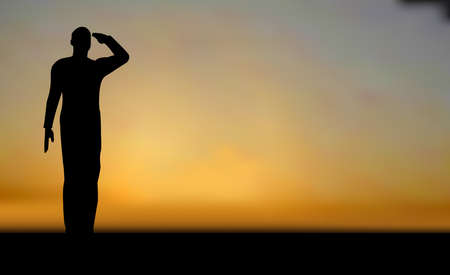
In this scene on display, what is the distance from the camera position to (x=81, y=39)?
6.11 m

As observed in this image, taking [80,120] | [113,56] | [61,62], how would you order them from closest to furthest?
[80,120], [61,62], [113,56]

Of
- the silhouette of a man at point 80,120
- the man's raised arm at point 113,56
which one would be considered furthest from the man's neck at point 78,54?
the man's raised arm at point 113,56

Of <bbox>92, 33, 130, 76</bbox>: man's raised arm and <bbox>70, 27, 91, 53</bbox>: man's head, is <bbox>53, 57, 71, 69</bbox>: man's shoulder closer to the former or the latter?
<bbox>70, 27, 91, 53</bbox>: man's head

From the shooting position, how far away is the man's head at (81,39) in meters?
6.09

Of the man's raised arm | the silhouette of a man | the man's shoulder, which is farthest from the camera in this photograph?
the man's raised arm

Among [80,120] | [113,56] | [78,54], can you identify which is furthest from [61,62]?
[80,120]

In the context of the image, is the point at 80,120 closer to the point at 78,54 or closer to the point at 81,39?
the point at 78,54

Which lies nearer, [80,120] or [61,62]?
[80,120]

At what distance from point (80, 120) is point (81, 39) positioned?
2.86 feet

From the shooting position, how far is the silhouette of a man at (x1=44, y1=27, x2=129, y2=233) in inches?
232

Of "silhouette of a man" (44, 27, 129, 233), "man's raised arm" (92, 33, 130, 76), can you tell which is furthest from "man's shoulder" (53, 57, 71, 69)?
"man's raised arm" (92, 33, 130, 76)

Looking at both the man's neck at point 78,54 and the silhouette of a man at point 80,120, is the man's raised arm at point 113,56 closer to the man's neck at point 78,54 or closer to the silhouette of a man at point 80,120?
the silhouette of a man at point 80,120

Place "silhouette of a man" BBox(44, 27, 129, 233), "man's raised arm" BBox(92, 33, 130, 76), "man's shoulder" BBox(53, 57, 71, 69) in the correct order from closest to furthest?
"silhouette of a man" BBox(44, 27, 129, 233) → "man's shoulder" BBox(53, 57, 71, 69) → "man's raised arm" BBox(92, 33, 130, 76)
